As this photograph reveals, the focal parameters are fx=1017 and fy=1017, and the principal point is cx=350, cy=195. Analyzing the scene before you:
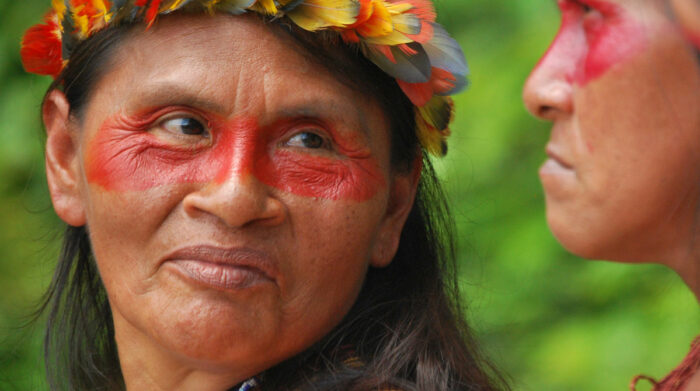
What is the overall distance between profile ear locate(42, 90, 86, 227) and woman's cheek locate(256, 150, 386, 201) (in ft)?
2.13

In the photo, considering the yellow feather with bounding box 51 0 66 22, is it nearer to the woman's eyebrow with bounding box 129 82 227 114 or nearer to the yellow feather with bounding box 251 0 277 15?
the woman's eyebrow with bounding box 129 82 227 114

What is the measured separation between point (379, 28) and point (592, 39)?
80 cm

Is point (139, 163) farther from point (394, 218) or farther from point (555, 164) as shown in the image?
point (555, 164)

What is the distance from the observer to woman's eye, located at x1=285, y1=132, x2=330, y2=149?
2645mm

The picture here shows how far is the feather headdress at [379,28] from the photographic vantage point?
8.47 feet

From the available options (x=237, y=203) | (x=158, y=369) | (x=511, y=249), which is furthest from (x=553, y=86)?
(x=511, y=249)

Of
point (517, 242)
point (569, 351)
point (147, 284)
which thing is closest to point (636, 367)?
point (569, 351)

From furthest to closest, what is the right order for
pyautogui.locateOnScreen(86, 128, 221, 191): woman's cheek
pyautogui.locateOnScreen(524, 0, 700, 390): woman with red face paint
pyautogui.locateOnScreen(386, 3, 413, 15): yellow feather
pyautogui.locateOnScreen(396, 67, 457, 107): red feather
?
pyautogui.locateOnScreen(396, 67, 457, 107): red feather
pyautogui.locateOnScreen(386, 3, 413, 15): yellow feather
pyautogui.locateOnScreen(86, 128, 221, 191): woman's cheek
pyautogui.locateOnScreen(524, 0, 700, 390): woman with red face paint

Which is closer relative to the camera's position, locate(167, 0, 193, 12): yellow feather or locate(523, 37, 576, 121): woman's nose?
locate(523, 37, 576, 121): woman's nose

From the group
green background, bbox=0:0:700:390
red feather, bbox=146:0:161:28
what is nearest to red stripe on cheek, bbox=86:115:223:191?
red feather, bbox=146:0:161:28

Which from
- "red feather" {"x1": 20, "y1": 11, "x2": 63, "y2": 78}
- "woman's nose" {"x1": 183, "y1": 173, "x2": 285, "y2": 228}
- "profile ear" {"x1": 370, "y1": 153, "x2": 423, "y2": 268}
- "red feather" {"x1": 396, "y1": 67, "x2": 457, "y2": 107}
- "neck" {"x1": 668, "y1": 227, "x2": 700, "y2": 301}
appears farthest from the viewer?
"red feather" {"x1": 20, "y1": 11, "x2": 63, "y2": 78}

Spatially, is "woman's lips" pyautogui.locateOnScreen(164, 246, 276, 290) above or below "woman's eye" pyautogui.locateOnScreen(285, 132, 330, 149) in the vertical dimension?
below

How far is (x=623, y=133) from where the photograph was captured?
1833mm

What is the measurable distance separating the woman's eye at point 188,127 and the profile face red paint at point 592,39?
3.10ft
